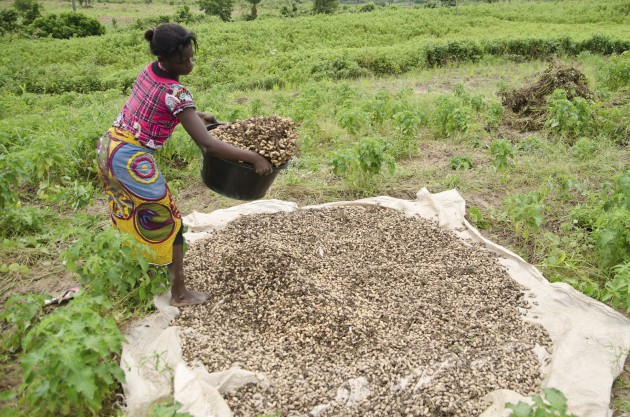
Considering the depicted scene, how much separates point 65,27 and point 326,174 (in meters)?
16.7

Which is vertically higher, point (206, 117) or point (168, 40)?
point (168, 40)

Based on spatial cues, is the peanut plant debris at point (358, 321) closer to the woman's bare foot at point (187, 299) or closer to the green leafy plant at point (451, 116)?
the woman's bare foot at point (187, 299)

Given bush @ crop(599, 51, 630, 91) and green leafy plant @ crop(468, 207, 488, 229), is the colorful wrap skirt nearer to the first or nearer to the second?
green leafy plant @ crop(468, 207, 488, 229)

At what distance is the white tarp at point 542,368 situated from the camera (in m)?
2.29

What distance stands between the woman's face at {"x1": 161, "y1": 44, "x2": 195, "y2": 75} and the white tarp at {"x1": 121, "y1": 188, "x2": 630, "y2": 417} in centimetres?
133

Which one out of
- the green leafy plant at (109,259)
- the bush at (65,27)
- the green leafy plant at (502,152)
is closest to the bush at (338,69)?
the green leafy plant at (502,152)

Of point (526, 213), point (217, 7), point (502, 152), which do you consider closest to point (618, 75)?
point (502, 152)

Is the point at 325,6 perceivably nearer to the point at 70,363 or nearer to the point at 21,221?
the point at 21,221

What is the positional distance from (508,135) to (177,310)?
487 centimetres

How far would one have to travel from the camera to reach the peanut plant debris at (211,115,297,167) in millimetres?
2867

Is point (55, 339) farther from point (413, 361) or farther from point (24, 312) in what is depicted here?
point (413, 361)

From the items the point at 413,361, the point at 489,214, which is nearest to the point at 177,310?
the point at 413,361

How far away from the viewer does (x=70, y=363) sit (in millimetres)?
1875

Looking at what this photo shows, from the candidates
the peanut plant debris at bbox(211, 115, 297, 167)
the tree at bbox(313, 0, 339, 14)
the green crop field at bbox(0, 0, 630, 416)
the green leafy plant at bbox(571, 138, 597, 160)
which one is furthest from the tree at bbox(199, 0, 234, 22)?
the peanut plant debris at bbox(211, 115, 297, 167)
